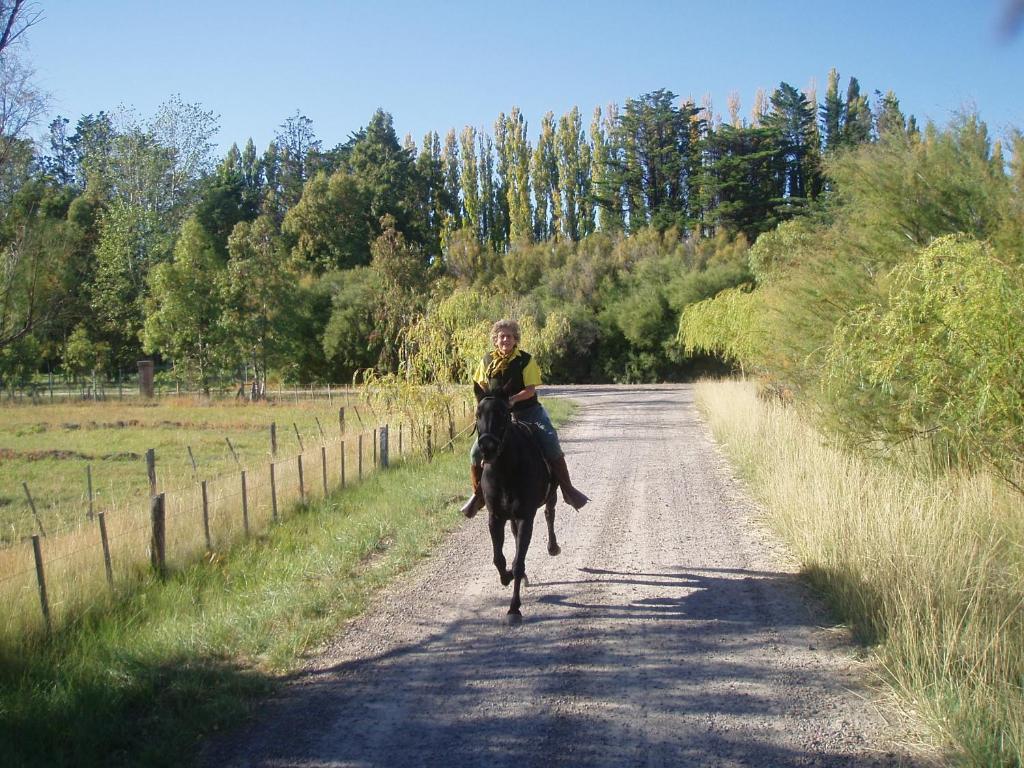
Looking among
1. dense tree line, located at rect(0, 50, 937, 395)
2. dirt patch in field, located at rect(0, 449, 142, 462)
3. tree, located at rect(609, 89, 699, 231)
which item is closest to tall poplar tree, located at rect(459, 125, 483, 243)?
dense tree line, located at rect(0, 50, 937, 395)

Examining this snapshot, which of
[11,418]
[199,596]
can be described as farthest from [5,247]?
[11,418]

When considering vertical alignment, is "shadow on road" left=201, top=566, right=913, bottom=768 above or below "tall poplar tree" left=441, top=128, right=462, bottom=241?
below

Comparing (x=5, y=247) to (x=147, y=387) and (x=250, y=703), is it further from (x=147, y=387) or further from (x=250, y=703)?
(x=147, y=387)

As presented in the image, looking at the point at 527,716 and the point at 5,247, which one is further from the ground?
the point at 5,247

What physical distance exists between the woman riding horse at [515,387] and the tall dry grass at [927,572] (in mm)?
2494

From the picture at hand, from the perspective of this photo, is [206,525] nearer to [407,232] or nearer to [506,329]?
[506,329]

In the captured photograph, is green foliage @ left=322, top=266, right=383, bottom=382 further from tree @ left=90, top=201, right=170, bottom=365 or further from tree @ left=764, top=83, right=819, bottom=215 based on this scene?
tree @ left=764, top=83, right=819, bottom=215

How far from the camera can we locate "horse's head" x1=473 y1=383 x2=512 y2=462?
22.7 feet

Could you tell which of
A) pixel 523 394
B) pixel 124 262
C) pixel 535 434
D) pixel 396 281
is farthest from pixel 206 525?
pixel 124 262

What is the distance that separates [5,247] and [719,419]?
1561cm

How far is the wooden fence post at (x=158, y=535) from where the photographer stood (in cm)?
862

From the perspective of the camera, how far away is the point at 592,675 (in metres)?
5.54

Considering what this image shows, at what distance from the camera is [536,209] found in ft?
239

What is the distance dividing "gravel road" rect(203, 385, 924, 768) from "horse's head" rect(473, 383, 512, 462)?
4.36 ft
